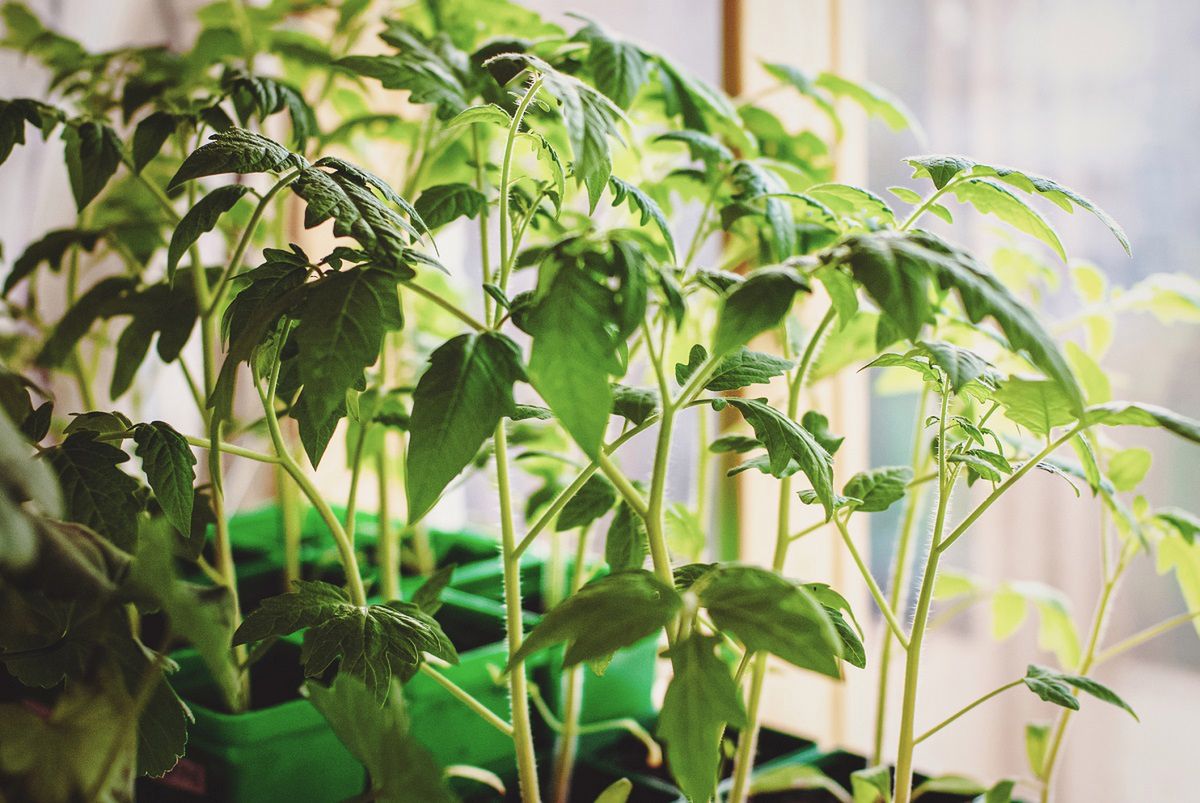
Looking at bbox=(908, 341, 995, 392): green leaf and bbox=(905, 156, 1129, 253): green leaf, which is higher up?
bbox=(905, 156, 1129, 253): green leaf

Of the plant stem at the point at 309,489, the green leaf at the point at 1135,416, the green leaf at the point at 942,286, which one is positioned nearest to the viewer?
the green leaf at the point at 942,286

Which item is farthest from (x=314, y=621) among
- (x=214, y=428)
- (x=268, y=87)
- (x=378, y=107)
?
(x=378, y=107)

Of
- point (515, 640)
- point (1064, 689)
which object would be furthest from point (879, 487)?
point (515, 640)

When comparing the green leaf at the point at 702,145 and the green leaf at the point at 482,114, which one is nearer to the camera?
the green leaf at the point at 482,114

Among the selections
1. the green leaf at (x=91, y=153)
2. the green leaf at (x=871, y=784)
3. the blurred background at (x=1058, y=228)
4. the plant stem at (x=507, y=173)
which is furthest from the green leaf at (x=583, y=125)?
the blurred background at (x=1058, y=228)

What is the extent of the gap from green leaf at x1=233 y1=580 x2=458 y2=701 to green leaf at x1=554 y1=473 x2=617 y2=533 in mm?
152

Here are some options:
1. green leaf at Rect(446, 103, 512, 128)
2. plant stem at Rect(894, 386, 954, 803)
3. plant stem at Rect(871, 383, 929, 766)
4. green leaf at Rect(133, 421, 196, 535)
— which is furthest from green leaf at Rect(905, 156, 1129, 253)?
green leaf at Rect(133, 421, 196, 535)

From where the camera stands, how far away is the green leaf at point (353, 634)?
63 cm

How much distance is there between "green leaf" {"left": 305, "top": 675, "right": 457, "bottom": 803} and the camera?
1.55ft

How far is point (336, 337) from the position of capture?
0.54 meters

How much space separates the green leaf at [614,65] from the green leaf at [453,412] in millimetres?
321

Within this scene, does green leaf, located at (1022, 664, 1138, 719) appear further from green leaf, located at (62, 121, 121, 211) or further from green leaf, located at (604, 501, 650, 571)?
green leaf, located at (62, 121, 121, 211)

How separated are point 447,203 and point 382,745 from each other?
0.38 metres

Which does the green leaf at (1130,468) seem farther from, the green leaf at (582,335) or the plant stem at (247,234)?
the plant stem at (247,234)
